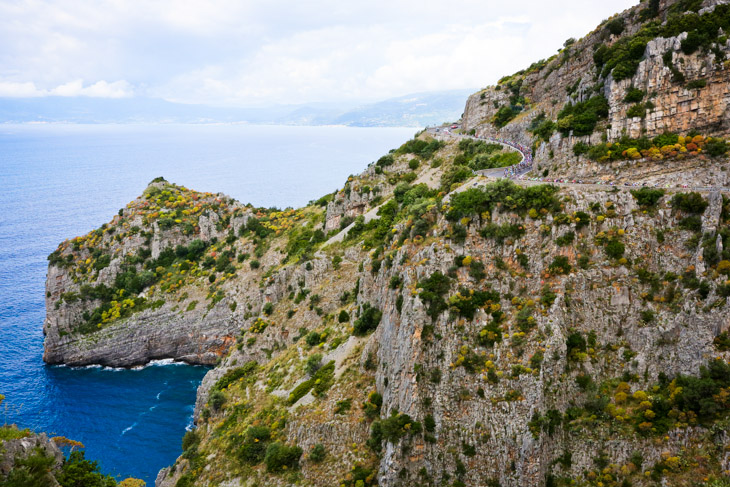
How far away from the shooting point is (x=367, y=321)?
46000mm

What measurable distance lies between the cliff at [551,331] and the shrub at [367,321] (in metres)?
0.26

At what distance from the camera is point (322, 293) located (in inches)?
2372

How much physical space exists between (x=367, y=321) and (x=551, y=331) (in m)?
20.8

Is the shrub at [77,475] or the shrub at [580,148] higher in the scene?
the shrub at [580,148]

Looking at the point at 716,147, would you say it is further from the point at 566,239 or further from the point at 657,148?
the point at 566,239

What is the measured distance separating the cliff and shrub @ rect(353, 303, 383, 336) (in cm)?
26


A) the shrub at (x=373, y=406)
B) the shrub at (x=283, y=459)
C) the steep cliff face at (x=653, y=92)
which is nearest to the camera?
the steep cliff face at (x=653, y=92)


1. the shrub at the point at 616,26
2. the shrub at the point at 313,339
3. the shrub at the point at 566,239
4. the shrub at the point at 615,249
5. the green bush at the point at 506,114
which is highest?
the shrub at the point at 616,26

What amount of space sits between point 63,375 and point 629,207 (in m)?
92.3

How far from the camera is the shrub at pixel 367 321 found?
149 ft

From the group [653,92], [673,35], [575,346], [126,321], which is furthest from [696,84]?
[126,321]

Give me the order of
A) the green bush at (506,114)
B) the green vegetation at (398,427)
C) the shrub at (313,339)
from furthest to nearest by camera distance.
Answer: the green bush at (506,114)
the shrub at (313,339)
the green vegetation at (398,427)

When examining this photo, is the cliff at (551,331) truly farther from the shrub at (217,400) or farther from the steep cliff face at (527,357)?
the shrub at (217,400)

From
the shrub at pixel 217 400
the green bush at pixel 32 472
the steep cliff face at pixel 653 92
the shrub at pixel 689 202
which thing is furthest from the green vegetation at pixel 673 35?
the shrub at pixel 217 400
